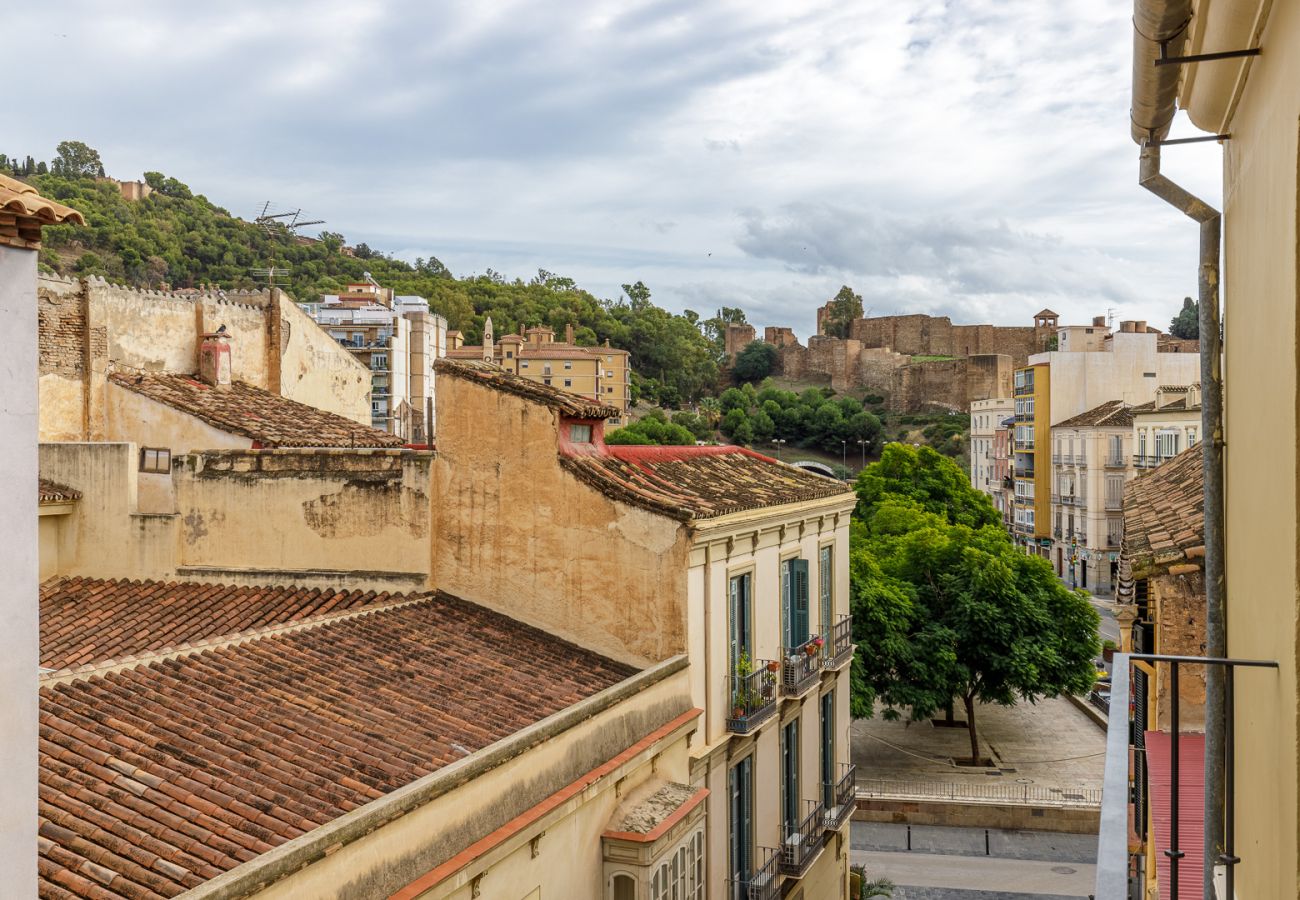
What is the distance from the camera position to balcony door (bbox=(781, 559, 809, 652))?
1816 cm

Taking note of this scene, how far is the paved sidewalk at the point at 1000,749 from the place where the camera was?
31.0 meters

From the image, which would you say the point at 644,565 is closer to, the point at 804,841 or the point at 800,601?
the point at 800,601

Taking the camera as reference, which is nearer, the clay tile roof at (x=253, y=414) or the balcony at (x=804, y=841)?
the balcony at (x=804, y=841)

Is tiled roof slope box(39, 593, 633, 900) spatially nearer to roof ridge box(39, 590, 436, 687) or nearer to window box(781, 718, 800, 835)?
roof ridge box(39, 590, 436, 687)

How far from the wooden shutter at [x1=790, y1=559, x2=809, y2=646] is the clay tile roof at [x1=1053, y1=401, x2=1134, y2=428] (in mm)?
43252

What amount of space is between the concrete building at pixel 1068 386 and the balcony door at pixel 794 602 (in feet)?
168

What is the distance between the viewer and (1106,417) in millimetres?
59938

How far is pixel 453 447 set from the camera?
50.5 feet

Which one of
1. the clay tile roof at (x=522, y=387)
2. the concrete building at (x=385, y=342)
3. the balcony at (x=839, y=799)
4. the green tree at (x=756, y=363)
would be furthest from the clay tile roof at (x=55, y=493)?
the green tree at (x=756, y=363)

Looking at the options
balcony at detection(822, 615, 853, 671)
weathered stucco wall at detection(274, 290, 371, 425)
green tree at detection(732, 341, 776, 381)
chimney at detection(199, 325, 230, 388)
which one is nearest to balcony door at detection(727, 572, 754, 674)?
balcony at detection(822, 615, 853, 671)

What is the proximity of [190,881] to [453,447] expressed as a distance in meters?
8.44

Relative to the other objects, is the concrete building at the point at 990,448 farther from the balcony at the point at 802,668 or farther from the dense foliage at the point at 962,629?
the balcony at the point at 802,668

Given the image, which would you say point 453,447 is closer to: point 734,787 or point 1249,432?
point 734,787

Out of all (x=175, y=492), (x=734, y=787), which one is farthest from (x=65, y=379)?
(x=734, y=787)
